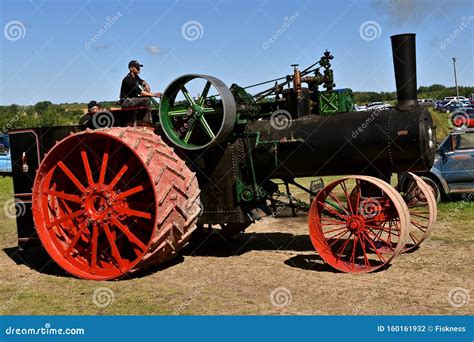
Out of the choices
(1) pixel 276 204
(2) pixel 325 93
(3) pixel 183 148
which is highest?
(2) pixel 325 93

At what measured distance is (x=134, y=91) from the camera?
335 inches

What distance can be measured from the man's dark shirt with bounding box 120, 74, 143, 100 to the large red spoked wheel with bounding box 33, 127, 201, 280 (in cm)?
92

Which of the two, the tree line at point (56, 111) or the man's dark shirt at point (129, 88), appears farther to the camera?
the tree line at point (56, 111)

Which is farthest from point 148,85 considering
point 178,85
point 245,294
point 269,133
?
point 245,294

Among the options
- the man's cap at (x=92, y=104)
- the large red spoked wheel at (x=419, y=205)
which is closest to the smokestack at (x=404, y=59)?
the large red spoked wheel at (x=419, y=205)

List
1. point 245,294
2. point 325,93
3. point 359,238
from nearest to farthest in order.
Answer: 1. point 245,294
2. point 359,238
3. point 325,93

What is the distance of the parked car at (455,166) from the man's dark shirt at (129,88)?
697 centimetres

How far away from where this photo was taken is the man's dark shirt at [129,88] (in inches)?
334

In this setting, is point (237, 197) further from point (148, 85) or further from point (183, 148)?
point (148, 85)

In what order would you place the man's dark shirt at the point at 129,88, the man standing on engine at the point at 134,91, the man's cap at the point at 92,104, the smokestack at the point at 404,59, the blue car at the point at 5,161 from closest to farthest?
the smokestack at the point at 404,59 < the man standing on engine at the point at 134,91 < the man's dark shirt at the point at 129,88 < the man's cap at the point at 92,104 < the blue car at the point at 5,161

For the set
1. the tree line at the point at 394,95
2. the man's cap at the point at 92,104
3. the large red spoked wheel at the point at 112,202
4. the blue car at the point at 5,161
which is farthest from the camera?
the tree line at the point at 394,95

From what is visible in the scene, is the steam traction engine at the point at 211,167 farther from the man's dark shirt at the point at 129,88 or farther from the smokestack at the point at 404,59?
the man's dark shirt at the point at 129,88

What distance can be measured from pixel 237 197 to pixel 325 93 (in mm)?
1877

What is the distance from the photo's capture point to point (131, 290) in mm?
6961
